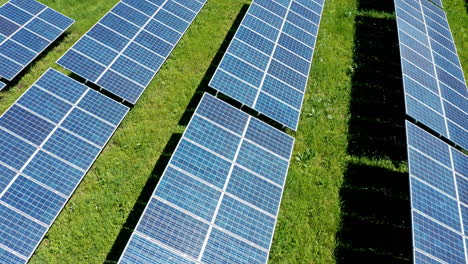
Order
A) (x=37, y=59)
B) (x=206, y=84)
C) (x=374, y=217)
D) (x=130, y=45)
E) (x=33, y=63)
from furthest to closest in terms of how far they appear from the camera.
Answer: (x=206, y=84), (x=37, y=59), (x=33, y=63), (x=130, y=45), (x=374, y=217)

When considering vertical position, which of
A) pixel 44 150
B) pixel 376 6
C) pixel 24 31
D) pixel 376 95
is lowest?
pixel 24 31

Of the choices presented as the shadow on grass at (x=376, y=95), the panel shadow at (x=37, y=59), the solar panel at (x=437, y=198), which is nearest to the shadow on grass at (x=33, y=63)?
the panel shadow at (x=37, y=59)

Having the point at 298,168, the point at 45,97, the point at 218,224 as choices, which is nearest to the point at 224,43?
the point at 298,168

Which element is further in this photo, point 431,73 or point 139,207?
point 431,73

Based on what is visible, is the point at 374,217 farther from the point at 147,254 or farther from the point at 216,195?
the point at 147,254

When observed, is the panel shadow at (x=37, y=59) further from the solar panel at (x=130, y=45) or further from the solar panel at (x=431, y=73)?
the solar panel at (x=431, y=73)

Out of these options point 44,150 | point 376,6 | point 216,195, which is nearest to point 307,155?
point 216,195

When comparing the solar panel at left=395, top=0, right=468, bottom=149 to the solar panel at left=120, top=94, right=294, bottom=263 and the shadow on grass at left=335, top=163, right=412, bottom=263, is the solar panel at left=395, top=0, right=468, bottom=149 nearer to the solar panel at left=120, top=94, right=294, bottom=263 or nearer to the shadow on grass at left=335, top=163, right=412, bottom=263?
the shadow on grass at left=335, top=163, right=412, bottom=263
